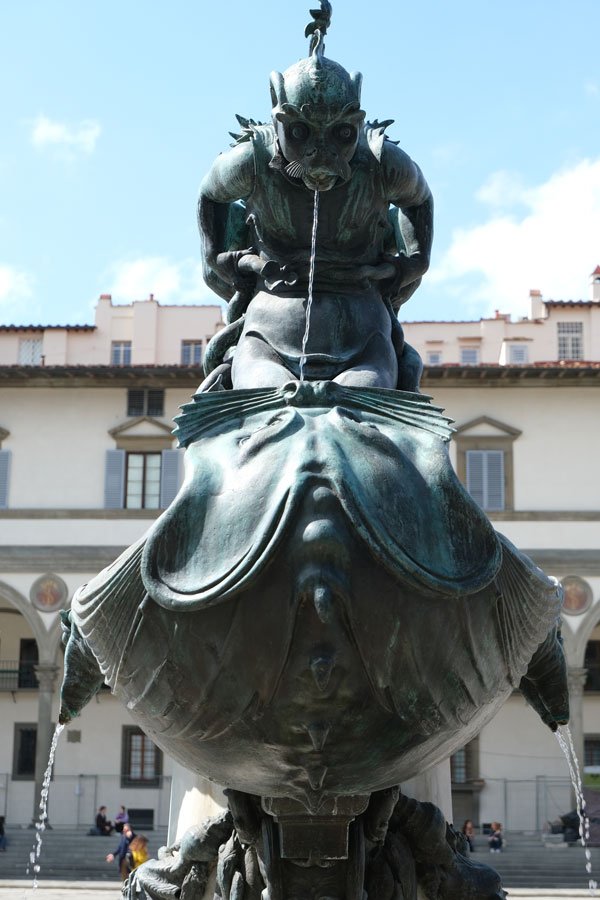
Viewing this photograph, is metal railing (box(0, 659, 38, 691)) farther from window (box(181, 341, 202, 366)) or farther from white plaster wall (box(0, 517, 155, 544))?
window (box(181, 341, 202, 366))

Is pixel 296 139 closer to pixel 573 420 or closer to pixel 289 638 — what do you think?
pixel 289 638

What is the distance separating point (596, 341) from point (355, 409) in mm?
45184

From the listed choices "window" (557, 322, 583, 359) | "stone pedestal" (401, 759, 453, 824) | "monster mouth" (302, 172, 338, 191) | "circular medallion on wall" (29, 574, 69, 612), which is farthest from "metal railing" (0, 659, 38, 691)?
"monster mouth" (302, 172, 338, 191)

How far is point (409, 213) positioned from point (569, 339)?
44478 mm

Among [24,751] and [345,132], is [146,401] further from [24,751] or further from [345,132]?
[345,132]

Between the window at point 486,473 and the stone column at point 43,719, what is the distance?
1093 centimetres

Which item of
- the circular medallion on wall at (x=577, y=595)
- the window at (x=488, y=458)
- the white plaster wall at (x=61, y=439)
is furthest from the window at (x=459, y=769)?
the white plaster wall at (x=61, y=439)

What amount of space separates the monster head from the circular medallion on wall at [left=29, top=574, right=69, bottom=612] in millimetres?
29797

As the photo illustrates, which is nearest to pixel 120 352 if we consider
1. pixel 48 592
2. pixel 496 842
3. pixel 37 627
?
pixel 48 592

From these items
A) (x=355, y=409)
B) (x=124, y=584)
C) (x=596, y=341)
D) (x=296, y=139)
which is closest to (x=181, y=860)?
(x=124, y=584)

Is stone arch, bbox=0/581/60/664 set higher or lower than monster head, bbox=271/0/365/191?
lower

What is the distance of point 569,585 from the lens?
3300 cm

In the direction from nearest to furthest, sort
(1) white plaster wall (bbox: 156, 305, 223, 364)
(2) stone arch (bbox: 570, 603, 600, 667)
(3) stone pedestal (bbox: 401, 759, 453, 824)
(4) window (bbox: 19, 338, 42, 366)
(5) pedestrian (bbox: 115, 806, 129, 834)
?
(3) stone pedestal (bbox: 401, 759, 453, 824) → (5) pedestrian (bbox: 115, 806, 129, 834) → (2) stone arch (bbox: 570, 603, 600, 667) → (1) white plaster wall (bbox: 156, 305, 223, 364) → (4) window (bbox: 19, 338, 42, 366)

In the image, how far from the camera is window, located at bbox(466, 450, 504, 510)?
112 ft
